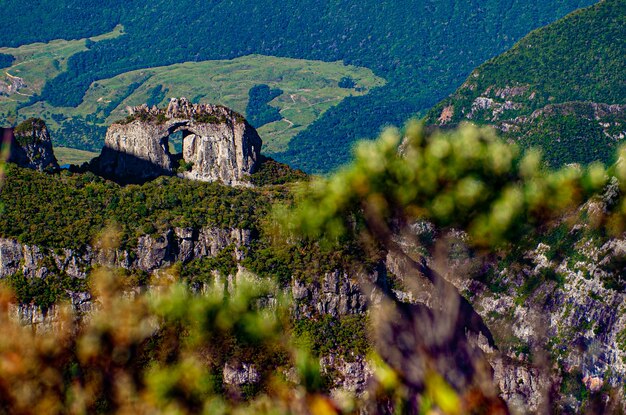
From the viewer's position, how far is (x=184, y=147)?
2837 inches

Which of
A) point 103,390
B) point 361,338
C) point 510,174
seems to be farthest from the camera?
point 361,338

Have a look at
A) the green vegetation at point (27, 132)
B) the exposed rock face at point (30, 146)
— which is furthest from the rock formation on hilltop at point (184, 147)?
the green vegetation at point (27, 132)

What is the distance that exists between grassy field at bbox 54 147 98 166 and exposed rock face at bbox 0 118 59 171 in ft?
338

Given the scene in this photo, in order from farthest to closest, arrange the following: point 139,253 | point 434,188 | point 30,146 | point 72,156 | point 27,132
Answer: point 72,156 < point 27,132 < point 30,146 < point 139,253 < point 434,188

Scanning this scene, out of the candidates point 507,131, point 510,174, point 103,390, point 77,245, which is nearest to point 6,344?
point 103,390

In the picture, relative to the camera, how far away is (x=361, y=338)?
5256cm

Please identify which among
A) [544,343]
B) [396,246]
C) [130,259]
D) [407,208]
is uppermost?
[407,208]

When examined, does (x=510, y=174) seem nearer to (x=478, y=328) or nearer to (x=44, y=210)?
(x=478, y=328)

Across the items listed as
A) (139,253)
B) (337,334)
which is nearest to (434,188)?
(337,334)

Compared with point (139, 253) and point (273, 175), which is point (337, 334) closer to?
point (139, 253)

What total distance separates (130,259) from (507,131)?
264 ft

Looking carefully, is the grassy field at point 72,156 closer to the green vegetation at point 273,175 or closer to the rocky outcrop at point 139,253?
the green vegetation at point 273,175

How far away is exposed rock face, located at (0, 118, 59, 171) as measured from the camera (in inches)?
2628

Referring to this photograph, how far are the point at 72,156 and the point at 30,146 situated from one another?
119 m
